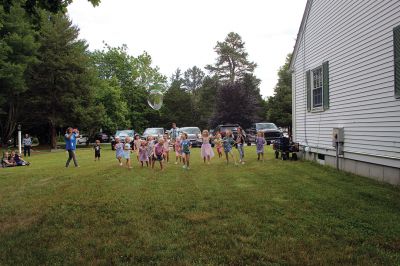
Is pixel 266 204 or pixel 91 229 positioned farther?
pixel 266 204

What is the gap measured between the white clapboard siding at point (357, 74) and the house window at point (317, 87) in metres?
0.27

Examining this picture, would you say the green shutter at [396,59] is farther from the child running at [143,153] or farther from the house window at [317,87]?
the child running at [143,153]

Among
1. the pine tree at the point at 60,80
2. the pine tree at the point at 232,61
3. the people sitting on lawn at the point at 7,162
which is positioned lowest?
the people sitting on lawn at the point at 7,162

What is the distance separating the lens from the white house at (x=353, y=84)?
30.6 feet

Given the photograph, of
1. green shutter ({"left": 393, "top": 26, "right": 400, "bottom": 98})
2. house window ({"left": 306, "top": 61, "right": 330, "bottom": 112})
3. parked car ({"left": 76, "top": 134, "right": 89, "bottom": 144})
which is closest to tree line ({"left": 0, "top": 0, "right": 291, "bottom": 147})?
parked car ({"left": 76, "top": 134, "right": 89, "bottom": 144})

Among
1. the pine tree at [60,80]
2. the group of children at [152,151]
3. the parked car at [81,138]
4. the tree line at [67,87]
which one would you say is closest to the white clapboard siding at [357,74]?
the group of children at [152,151]

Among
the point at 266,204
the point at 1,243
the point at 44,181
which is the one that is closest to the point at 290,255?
the point at 266,204

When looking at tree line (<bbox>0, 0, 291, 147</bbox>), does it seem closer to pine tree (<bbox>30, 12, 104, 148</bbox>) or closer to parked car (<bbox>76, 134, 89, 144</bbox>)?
pine tree (<bbox>30, 12, 104, 148</bbox>)

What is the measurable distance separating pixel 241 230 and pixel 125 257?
1740mm

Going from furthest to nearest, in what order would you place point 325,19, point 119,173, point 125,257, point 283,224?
point 325,19 → point 119,173 → point 283,224 → point 125,257

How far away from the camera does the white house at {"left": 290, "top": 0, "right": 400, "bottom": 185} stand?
9.31 m

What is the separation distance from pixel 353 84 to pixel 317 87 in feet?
11.1

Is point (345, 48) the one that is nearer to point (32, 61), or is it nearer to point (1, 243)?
point (1, 243)

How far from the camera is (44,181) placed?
11.5 meters
